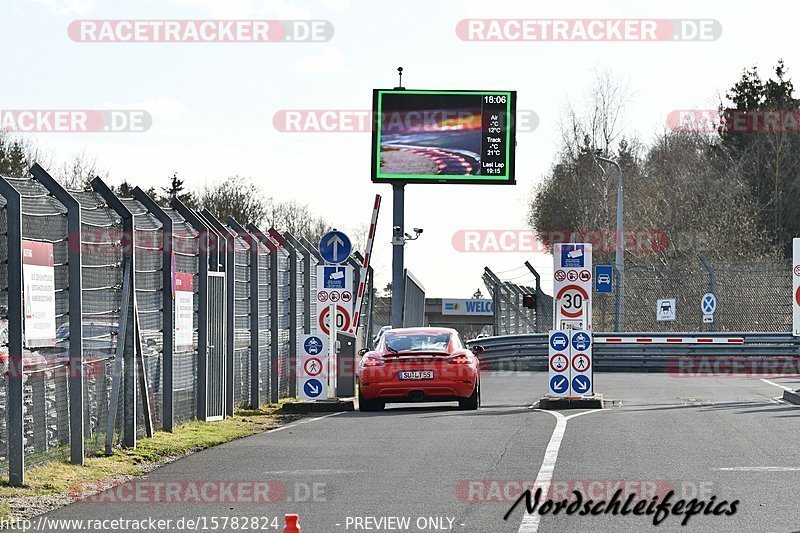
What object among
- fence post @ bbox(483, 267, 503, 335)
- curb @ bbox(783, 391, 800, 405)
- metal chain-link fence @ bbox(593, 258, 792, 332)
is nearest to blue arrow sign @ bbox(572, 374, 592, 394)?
curb @ bbox(783, 391, 800, 405)

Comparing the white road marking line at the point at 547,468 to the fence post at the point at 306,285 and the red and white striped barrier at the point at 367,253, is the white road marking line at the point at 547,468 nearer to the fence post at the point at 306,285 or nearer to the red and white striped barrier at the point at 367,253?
the red and white striped barrier at the point at 367,253

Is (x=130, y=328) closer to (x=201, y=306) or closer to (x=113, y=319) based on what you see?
(x=113, y=319)

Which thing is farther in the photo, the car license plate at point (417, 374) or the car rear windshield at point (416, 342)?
the car rear windshield at point (416, 342)

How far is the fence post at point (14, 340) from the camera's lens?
11.8 meters

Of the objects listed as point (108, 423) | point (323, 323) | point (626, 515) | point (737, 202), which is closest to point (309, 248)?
point (323, 323)

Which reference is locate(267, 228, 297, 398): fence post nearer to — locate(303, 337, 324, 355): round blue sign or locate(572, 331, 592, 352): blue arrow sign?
locate(303, 337, 324, 355): round blue sign

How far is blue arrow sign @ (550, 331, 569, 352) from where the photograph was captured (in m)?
22.5

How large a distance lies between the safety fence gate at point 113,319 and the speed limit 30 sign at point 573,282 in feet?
15.1

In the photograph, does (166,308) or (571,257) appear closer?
(166,308)

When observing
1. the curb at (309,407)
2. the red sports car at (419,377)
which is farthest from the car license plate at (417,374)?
the curb at (309,407)

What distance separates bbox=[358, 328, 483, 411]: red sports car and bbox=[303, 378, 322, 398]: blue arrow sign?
692mm

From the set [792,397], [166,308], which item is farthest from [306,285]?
[166,308]

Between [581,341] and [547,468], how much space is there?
9.70m

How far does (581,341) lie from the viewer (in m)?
22.5
